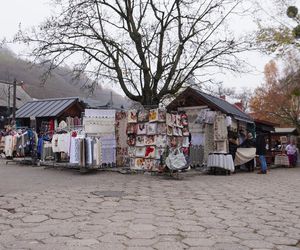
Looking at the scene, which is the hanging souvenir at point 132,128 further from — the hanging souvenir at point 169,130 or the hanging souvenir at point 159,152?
the hanging souvenir at point 169,130

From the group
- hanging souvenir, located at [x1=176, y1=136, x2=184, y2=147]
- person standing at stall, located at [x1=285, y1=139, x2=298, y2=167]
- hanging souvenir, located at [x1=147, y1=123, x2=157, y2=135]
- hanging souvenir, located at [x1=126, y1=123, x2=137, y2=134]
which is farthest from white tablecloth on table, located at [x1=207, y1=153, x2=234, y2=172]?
person standing at stall, located at [x1=285, y1=139, x2=298, y2=167]

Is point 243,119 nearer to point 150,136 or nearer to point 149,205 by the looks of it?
point 150,136

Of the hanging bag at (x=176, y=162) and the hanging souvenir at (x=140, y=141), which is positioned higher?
the hanging souvenir at (x=140, y=141)

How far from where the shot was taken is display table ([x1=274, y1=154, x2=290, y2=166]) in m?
21.8

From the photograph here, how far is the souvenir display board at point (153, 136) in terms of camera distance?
12781mm

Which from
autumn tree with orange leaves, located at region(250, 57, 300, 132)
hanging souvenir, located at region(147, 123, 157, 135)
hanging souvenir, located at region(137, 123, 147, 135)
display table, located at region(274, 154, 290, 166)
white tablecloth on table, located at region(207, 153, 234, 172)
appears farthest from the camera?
autumn tree with orange leaves, located at region(250, 57, 300, 132)

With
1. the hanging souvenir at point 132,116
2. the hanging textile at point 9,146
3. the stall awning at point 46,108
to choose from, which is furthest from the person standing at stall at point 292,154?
the hanging textile at point 9,146

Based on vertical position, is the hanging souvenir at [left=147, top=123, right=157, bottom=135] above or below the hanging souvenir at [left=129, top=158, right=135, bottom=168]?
above

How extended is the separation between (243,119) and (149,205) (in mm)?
13170

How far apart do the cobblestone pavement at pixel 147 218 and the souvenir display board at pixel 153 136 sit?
3.54m

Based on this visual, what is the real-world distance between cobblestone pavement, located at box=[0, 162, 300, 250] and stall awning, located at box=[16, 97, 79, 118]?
12.6 m

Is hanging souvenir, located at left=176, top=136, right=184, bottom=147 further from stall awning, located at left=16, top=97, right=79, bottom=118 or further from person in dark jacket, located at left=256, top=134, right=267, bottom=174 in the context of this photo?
stall awning, located at left=16, top=97, right=79, bottom=118

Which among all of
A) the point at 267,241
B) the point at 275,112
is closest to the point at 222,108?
the point at 267,241

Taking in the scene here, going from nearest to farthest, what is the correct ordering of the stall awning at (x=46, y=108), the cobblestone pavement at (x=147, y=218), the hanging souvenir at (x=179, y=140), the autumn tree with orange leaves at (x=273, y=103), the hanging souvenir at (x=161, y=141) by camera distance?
the cobblestone pavement at (x=147, y=218) → the hanging souvenir at (x=161, y=141) → the hanging souvenir at (x=179, y=140) → the stall awning at (x=46, y=108) → the autumn tree with orange leaves at (x=273, y=103)
